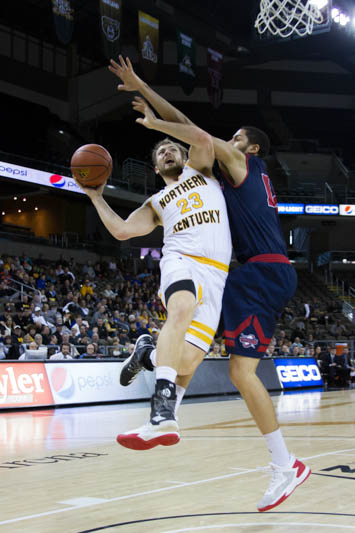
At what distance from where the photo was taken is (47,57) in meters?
31.9

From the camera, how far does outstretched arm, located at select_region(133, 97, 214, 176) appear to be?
3859 millimetres

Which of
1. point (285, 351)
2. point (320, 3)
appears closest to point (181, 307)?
point (285, 351)

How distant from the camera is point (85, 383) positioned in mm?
13242

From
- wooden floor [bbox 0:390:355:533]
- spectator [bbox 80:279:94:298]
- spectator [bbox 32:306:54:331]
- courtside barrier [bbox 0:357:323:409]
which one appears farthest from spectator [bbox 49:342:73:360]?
spectator [bbox 80:279:94:298]

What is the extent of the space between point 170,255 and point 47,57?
3034cm

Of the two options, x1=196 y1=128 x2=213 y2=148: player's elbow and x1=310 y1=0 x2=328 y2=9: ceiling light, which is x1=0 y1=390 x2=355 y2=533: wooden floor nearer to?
x1=196 y1=128 x2=213 y2=148: player's elbow

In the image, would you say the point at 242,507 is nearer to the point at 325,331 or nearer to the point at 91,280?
the point at 91,280

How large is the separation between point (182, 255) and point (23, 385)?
8989 mm

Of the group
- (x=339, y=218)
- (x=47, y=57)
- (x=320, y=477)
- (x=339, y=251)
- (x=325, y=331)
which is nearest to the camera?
(x=320, y=477)

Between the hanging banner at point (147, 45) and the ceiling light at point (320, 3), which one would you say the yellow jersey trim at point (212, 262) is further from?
the hanging banner at point (147, 45)

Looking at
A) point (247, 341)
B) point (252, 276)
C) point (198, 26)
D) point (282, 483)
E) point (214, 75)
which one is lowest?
point (282, 483)

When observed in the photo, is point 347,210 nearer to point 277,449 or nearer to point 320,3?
point 320,3

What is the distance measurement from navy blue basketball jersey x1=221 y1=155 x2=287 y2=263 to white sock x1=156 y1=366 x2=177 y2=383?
0.96 m

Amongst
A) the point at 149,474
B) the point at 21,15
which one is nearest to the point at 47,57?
the point at 21,15
